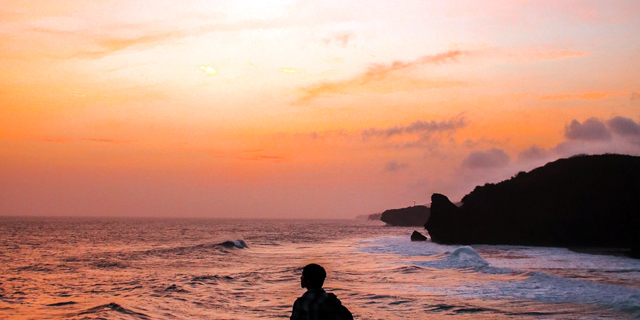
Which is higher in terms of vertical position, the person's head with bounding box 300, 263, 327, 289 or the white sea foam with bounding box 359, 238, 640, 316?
the person's head with bounding box 300, 263, 327, 289

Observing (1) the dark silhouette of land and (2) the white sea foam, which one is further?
(1) the dark silhouette of land

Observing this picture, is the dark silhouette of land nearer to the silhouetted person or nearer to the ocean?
the ocean

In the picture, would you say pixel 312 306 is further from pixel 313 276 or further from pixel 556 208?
pixel 556 208

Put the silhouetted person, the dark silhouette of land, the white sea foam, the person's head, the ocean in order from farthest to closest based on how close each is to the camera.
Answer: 1. the dark silhouette of land
2. the white sea foam
3. the ocean
4. the person's head
5. the silhouetted person

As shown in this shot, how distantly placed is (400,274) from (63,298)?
1807cm

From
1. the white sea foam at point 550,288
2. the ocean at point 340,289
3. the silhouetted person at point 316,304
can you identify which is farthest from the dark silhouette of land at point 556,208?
the silhouetted person at point 316,304

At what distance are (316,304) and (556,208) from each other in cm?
5801

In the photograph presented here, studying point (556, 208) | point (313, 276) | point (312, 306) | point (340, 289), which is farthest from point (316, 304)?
point (556, 208)

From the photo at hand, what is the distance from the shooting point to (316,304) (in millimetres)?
5629

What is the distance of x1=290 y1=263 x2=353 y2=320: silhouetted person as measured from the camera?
5.59 meters

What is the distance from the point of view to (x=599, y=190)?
180 feet

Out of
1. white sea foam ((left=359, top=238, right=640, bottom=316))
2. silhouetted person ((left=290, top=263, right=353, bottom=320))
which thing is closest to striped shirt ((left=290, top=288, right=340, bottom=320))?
silhouetted person ((left=290, top=263, right=353, bottom=320))

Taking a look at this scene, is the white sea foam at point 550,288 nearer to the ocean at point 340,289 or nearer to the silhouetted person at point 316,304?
the ocean at point 340,289

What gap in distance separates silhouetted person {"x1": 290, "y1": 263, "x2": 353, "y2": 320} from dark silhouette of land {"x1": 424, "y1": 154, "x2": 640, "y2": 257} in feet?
166
